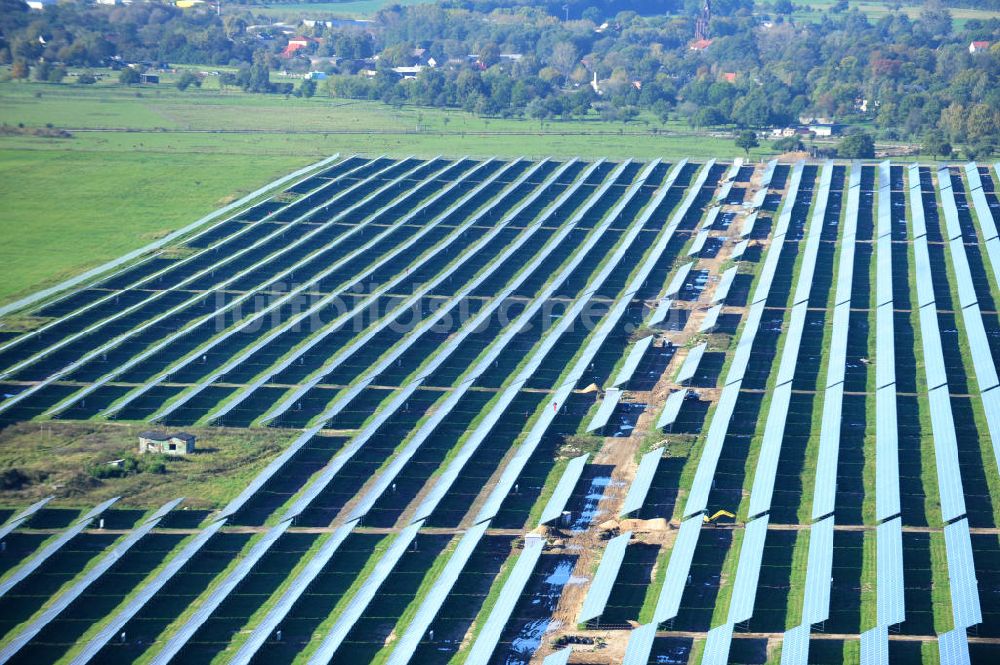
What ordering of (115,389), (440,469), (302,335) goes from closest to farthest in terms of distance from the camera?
(440,469), (115,389), (302,335)

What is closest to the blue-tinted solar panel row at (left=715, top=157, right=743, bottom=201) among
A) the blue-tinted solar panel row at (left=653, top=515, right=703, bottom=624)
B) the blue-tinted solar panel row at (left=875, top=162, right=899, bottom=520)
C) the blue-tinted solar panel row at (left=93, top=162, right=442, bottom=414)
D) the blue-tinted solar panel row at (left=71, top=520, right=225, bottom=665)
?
the blue-tinted solar panel row at (left=875, top=162, right=899, bottom=520)

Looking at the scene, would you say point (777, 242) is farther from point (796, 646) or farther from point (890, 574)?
point (796, 646)

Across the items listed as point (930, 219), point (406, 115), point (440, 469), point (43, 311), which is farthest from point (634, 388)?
point (406, 115)

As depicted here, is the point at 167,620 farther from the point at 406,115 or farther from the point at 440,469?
the point at 406,115

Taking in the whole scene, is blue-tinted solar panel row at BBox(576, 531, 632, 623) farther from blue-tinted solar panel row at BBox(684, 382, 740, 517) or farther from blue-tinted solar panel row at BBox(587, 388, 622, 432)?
blue-tinted solar panel row at BBox(587, 388, 622, 432)

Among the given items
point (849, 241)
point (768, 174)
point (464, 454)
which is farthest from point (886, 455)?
point (768, 174)

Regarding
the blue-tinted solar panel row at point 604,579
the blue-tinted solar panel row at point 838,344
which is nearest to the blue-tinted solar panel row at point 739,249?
the blue-tinted solar panel row at point 838,344
